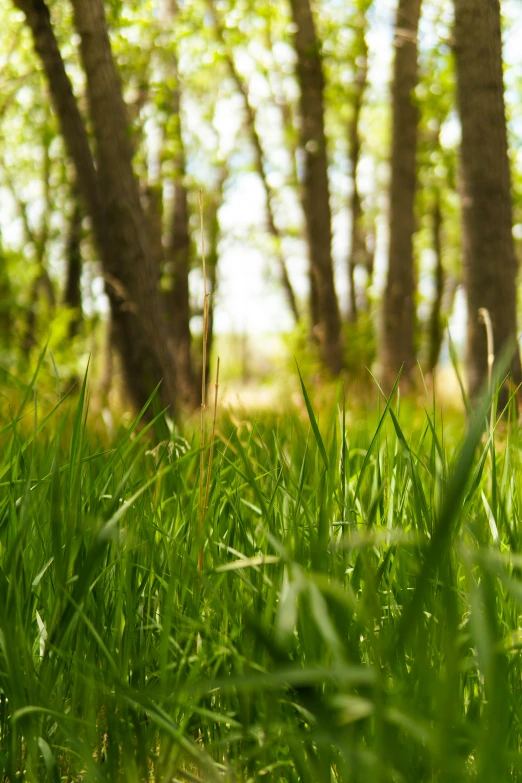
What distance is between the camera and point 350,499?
146 centimetres

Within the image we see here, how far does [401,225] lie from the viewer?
7.86 m

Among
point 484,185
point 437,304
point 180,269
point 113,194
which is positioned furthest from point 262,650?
point 437,304

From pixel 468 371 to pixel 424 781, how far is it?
3326 mm

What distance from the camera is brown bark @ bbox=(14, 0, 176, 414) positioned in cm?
429

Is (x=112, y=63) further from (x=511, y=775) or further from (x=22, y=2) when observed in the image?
(x=511, y=775)

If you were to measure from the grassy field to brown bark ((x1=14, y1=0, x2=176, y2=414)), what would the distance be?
3.06 meters

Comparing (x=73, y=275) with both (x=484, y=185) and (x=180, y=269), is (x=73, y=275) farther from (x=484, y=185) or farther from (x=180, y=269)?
Answer: (x=484, y=185)

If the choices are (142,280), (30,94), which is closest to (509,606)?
(142,280)

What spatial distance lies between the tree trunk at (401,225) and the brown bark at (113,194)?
330cm

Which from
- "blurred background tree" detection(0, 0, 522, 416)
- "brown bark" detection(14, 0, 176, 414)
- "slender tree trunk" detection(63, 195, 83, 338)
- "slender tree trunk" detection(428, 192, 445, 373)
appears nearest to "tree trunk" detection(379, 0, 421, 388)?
"blurred background tree" detection(0, 0, 522, 416)

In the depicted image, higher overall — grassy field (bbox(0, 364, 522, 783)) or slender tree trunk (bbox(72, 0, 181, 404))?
slender tree trunk (bbox(72, 0, 181, 404))

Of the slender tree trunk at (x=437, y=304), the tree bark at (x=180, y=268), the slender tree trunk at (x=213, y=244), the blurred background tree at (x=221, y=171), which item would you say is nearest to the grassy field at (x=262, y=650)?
the blurred background tree at (x=221, y=171)

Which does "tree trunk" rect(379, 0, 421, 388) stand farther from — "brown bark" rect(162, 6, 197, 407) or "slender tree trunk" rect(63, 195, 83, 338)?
"slender tree trunk" rect(63, 195, 83, 338)

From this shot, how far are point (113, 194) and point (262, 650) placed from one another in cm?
395
